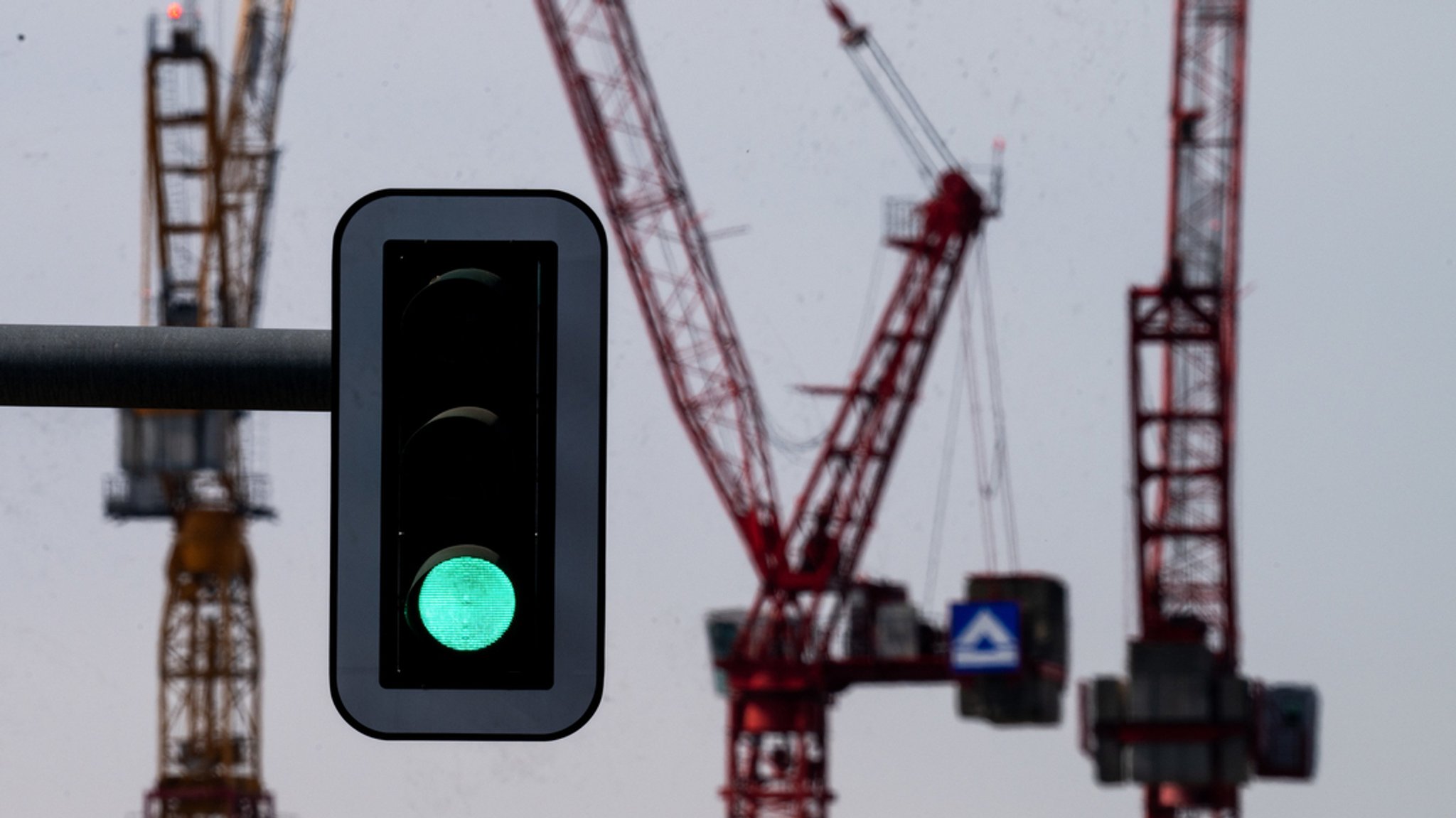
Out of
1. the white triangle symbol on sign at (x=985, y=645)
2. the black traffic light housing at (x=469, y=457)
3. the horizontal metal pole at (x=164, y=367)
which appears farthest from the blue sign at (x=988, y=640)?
the black traffic light housing at (x=469, y=457)

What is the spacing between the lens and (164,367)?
7.19 meters

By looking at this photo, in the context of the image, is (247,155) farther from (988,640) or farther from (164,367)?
(164,367)

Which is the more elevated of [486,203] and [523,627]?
[486,203]

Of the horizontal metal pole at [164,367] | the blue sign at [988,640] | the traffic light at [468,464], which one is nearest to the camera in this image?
the traffic light at [468,464]

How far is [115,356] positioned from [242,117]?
243 feet

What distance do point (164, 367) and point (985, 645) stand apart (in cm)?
7233

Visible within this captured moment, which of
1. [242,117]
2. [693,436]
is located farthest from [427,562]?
[242,117]

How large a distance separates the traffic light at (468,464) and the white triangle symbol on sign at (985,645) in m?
72.4

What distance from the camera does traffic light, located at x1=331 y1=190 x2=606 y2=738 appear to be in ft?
20.2

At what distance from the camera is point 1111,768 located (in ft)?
270

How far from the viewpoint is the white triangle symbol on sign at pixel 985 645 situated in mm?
78312

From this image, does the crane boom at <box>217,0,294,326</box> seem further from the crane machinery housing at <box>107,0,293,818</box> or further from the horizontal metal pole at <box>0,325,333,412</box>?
the horizontal metal pole at <box>0,325,333,412</box>

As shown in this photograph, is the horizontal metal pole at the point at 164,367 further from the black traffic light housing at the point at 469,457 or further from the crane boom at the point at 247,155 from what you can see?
the crane boom at the point at 247,155

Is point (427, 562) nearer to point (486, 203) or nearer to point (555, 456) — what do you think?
point (555, 456)
